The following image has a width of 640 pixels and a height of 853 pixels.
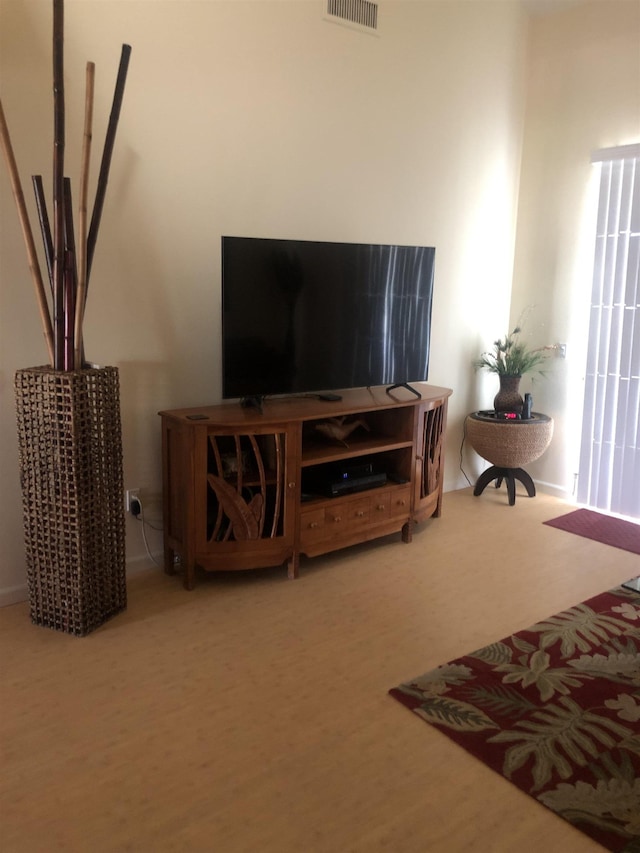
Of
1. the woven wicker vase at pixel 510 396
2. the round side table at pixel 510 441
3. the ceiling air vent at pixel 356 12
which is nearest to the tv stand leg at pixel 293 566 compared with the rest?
the round side table at pixel 510 441

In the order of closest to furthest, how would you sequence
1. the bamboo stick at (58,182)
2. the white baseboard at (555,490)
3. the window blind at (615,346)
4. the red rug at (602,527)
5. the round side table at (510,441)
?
1. the bamboo stick at (58,182)
2. the red rug at (602,527)
3. the window blind at (615,346)
4. the round side table at (510,441)
5. the white baseboard at (555,490)

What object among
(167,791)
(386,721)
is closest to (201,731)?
(167,791)

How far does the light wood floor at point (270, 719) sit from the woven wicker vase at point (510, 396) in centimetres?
118

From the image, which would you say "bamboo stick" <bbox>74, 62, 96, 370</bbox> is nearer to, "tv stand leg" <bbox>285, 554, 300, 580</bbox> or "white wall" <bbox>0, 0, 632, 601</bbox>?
"white wall" <bbox>0, 0, 632, 601</bbox>

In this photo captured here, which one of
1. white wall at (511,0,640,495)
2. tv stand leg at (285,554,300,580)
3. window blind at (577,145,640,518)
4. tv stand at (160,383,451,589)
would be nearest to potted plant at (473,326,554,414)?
white wall at (511,0,640,495)

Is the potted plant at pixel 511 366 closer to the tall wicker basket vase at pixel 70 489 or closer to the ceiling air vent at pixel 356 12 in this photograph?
the ceiling air vent at pixel 356 12

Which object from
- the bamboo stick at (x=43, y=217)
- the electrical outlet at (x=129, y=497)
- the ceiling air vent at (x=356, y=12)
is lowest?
the electrical outlet at (x=129, y=497)

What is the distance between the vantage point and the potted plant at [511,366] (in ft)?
13.9

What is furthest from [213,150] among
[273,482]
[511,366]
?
[511,366]

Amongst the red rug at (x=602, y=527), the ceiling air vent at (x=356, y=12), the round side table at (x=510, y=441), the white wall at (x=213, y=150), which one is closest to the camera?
the white wall at (x=213, y=150)

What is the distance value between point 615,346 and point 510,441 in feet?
2.65

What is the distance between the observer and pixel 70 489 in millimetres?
2480

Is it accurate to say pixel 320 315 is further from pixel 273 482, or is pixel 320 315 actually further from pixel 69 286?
pixel 69 286

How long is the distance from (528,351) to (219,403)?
2.21 metres
